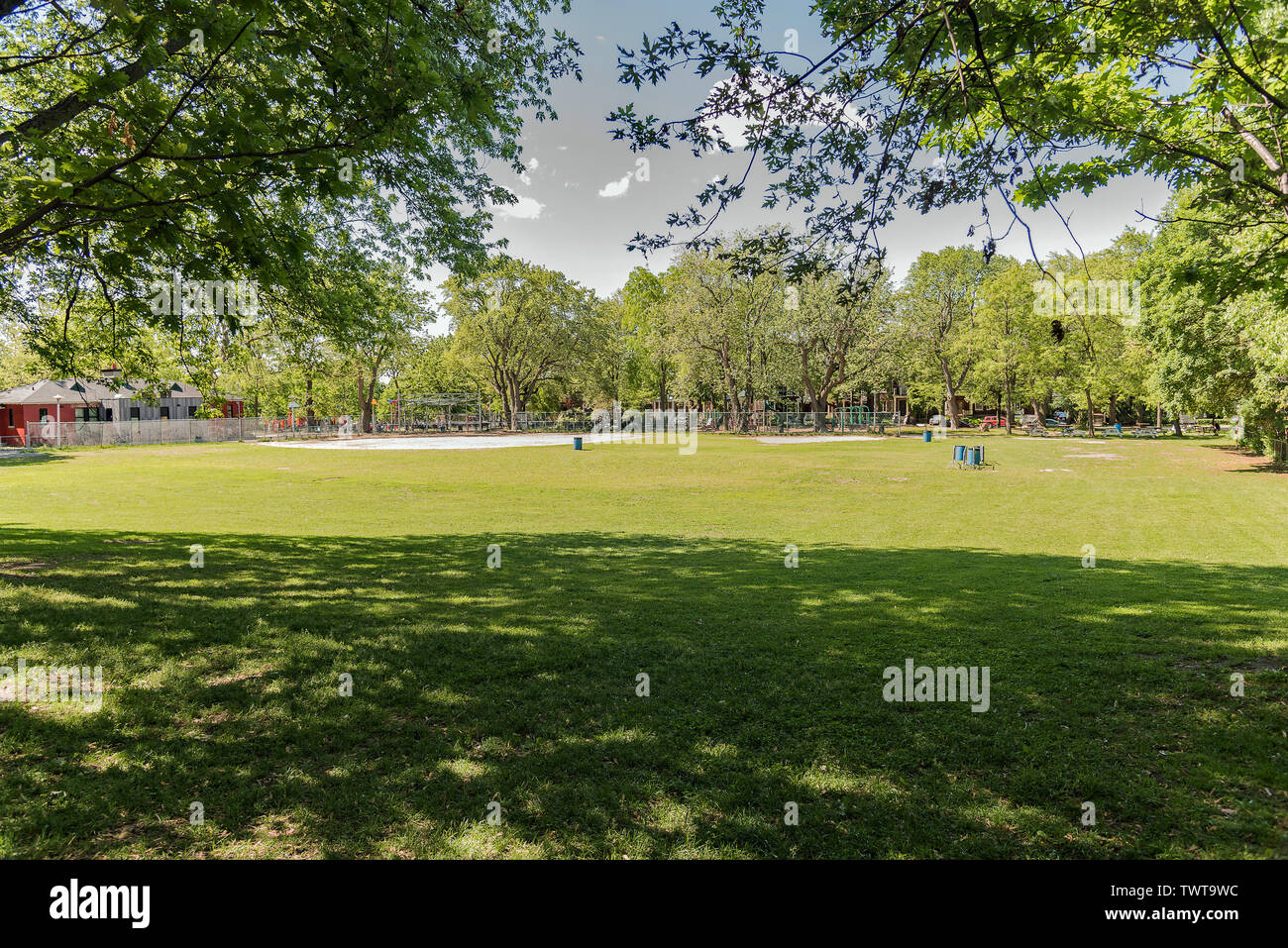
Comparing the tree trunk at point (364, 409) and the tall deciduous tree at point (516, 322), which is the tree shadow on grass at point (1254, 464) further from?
the tree trunk at point (364, 409)

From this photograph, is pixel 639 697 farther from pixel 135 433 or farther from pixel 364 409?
pixel 364 409

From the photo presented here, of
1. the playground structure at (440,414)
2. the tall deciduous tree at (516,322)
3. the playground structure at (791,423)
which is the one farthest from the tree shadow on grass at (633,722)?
the playground structure at (440,414)

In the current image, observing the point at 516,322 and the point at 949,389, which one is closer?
the point at 516,322

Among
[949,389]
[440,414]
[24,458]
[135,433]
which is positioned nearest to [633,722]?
[24,458]

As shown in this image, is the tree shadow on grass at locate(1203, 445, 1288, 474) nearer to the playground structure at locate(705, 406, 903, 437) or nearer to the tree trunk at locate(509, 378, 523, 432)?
the playground structure at locate(705, 406, 903, 437)

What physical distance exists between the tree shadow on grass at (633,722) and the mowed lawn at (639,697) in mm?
30

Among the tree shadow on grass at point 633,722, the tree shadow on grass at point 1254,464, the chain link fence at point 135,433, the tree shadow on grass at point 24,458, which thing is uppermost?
the chain link fence at point 135,433

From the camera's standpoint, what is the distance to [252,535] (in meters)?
14.2

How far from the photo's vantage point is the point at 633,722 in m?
5.44

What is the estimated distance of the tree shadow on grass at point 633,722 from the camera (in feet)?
12.8

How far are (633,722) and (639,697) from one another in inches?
20.9
